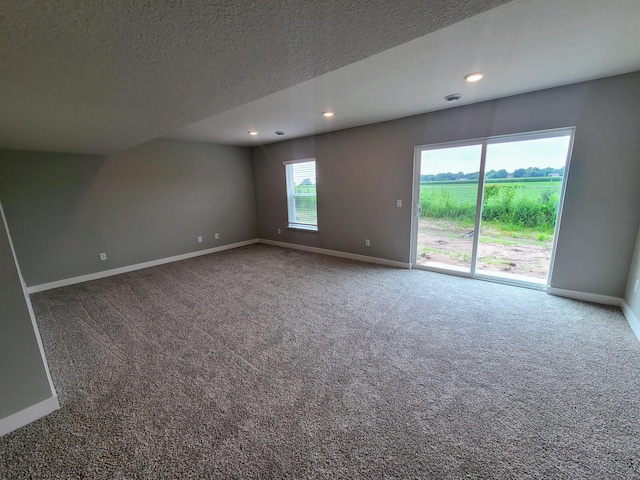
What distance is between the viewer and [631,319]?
8.02 ft

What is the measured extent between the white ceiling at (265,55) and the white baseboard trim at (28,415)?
1.91 metres

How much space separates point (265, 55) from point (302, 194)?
173 inches

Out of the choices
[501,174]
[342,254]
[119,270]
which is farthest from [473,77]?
[119,270]

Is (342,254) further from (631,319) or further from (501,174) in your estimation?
(631,319)

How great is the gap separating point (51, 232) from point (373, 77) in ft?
16.1

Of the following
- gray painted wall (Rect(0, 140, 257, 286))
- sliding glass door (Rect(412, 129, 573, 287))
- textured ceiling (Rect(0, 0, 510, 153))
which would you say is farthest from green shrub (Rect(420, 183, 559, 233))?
gray painted wall (Rect(0, 140, 257, 286))

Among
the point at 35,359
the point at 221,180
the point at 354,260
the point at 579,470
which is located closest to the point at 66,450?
the point at 35,359

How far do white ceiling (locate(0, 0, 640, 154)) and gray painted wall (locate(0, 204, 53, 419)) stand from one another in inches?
39.2

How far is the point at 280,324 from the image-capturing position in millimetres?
2643

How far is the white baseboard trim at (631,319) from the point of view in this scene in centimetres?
229

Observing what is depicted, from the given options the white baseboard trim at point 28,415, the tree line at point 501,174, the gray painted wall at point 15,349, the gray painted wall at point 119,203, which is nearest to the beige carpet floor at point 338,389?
the white baseboard trim at point 28,415

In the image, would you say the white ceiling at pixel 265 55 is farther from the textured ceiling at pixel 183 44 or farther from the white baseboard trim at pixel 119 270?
the white baseboard trim at pixel 119 270

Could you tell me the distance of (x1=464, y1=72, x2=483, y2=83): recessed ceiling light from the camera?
2334mm

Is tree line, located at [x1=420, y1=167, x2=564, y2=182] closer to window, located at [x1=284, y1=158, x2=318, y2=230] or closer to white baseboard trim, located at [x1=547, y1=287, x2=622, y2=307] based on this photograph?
white baseboard trim, located at [x1=547, y1=287, x2=622, y2=307]
